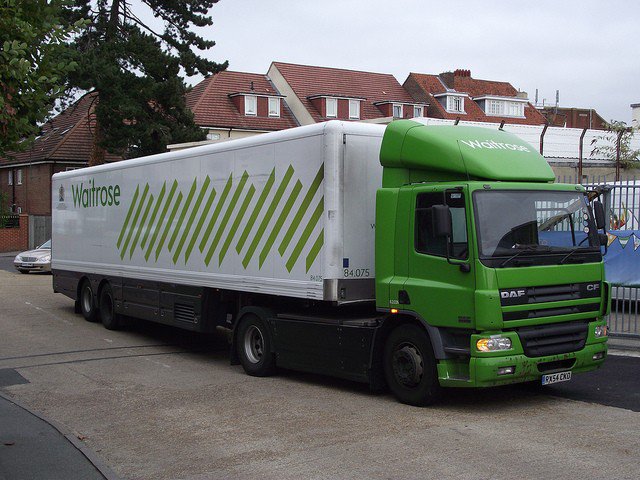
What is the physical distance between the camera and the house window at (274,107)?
55562mm

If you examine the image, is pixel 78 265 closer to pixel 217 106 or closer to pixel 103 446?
pixel 103 446

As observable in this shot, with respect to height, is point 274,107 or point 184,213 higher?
point 274,107

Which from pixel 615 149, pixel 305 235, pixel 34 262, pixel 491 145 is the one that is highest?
pixel 615 149

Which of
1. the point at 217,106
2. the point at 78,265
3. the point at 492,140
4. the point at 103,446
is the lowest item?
the point at 103,446

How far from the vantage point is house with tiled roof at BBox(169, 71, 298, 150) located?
5175cm

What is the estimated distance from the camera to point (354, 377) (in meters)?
9.76

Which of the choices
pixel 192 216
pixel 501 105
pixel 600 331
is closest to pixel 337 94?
pixel 501 105

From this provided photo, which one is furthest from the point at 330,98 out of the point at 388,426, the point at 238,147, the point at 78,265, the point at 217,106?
the point at 388,426

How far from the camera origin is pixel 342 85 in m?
60.2

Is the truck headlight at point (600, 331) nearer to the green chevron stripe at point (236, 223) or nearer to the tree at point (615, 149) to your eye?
the green chevron stripe at point (236, 223)

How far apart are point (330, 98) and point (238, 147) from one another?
45811 millimetres

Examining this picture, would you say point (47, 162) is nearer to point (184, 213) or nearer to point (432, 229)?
point (184, 213)

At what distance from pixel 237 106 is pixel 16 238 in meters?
16.5

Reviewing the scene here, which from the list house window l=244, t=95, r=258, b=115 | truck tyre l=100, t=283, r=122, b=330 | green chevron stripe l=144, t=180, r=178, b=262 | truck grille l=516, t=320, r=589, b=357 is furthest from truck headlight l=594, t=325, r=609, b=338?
house window l=244, t=95, r=258, b=115
